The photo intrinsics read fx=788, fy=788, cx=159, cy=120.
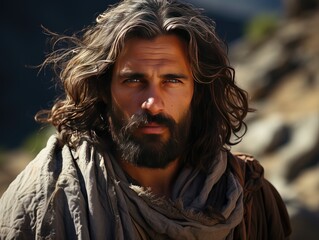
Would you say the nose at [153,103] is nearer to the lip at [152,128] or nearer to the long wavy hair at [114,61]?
the lip at [152,128]

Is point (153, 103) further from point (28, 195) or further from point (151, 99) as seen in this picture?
point (28, 195)

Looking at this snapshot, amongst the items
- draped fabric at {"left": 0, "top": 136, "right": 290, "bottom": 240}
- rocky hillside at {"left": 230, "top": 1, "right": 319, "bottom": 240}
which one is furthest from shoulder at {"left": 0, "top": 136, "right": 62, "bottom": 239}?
rocky hillside at {"left": 230, "top": 1, "right": 319, "bottom": 240}

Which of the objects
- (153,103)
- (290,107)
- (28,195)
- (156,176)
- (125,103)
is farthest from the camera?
(290,107)

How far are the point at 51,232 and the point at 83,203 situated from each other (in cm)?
18

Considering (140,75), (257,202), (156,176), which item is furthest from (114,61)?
(257,202)

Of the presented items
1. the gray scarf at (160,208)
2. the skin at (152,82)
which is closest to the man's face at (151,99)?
the skin at (152,82)

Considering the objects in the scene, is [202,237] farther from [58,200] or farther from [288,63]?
[288,63]

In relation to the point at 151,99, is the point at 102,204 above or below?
below

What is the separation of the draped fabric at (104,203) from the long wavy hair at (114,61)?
5.5 inches

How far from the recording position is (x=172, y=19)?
3.58 m

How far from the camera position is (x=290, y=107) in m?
13.1

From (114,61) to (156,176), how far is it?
576mm

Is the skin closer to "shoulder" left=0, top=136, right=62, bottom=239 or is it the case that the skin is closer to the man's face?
the man's face

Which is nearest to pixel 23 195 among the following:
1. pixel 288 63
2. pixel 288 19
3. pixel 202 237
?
pixel 202 237
